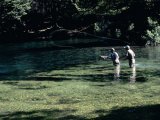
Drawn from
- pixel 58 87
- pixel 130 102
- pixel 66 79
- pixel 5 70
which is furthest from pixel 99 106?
pixel 5 70

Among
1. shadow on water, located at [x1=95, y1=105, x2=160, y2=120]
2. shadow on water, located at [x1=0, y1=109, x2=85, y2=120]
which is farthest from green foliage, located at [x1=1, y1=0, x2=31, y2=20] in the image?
shadow on water, located at [x1=95, y1=105, x2=160, y2=120]

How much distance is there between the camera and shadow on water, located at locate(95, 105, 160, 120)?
787 inches

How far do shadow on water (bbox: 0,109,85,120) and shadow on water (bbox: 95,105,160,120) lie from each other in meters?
1.50

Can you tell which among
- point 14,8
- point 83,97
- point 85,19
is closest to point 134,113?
point 83,97

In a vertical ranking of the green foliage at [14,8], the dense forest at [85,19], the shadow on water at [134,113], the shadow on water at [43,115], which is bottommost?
the shadow on water at [43,115]

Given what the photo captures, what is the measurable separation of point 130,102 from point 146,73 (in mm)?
14137

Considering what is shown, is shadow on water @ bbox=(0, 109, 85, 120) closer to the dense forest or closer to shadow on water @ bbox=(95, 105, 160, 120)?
shadow on water @ bbox=(95, 105, 160, 120)

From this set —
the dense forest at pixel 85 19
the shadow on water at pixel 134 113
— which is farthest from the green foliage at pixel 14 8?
the shadow on water at pixel 134 113

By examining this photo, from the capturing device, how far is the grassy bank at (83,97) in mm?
21406

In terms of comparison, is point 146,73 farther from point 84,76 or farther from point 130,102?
point 130,102

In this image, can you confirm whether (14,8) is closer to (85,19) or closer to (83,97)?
(85,19)

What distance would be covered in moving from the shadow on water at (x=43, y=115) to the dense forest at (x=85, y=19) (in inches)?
1302

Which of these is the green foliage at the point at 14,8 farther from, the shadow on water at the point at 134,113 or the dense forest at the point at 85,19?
the shadow on water at the point at 134,113

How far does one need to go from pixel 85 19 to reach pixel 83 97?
244 feet
